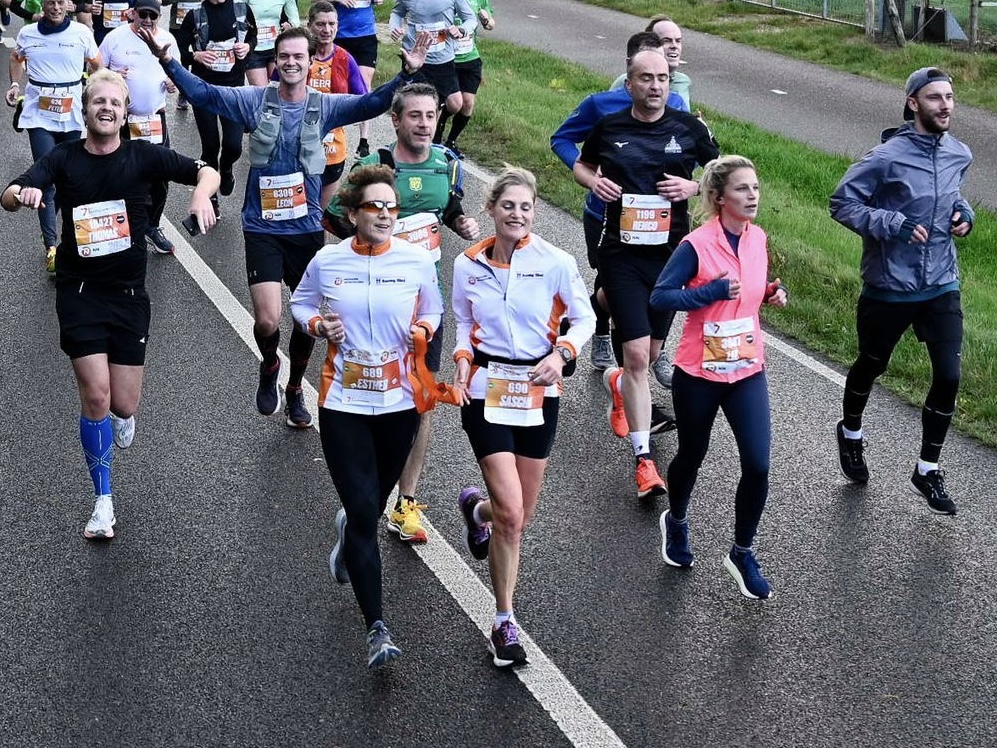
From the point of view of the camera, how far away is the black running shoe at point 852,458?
793 centimetres

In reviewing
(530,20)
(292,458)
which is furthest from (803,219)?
(530,20)

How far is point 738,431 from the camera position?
21.8 ft

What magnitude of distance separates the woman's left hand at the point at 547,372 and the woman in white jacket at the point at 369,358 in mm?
454

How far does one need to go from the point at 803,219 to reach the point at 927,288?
5843mm

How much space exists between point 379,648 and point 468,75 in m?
10.0

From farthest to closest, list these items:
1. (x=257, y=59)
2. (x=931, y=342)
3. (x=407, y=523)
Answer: (x=257, y=59), (x=931, y=342), (x=407, y=523)

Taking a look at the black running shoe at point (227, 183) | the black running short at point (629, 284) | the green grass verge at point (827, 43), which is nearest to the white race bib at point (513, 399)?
the black running short at point (629, 284)

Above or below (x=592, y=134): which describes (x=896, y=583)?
below

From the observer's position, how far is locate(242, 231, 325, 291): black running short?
27.8ft

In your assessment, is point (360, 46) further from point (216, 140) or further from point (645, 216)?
point (645, 216)

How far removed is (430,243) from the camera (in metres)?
7.34

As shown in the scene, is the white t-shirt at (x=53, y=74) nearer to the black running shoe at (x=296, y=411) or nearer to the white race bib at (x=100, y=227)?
the black running shoe at (x=296, y=411)

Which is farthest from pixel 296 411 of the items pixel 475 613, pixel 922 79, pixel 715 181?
pixel 922 79

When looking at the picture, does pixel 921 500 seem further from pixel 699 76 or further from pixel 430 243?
pixel 699 76
